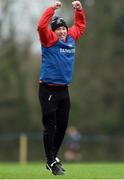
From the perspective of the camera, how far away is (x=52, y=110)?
12.4 metres

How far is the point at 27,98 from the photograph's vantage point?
164 ft

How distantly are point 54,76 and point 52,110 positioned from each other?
51cm

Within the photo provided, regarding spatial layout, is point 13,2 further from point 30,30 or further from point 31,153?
point 31,153

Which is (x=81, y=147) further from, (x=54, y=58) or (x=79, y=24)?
(x=54, y=58)

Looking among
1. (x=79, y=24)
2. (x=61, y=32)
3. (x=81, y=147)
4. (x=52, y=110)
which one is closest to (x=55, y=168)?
(x=52, y=110)

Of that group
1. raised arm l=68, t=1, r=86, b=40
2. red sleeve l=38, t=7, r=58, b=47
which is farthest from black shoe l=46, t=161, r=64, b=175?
raised arm l=68, t=1, r=86, b=40

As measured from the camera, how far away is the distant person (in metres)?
12.2

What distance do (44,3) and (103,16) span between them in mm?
6752

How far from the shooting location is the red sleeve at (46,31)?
12117 mm

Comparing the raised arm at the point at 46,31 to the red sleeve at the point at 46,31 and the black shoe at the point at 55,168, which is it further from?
the black shoe at the point at 55,168

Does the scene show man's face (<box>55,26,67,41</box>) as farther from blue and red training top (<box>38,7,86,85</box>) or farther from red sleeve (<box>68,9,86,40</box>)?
red sleeve (<box>68,9,86,40</box>)

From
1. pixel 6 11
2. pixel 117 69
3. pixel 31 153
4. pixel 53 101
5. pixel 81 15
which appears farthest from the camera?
pixel 117 69

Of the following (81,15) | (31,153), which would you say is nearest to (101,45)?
(31,153)

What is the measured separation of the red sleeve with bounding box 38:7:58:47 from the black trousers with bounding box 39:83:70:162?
66 centimetres
